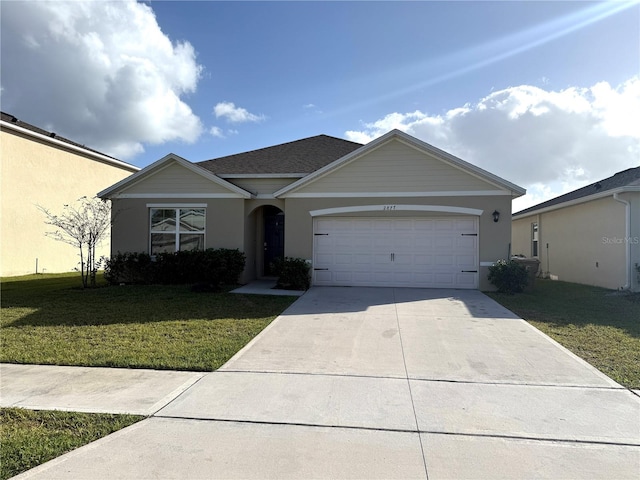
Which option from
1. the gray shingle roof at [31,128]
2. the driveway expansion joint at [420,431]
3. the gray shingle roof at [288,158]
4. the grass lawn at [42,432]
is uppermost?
the gray shingle roof at [31,128]

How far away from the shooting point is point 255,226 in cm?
1412

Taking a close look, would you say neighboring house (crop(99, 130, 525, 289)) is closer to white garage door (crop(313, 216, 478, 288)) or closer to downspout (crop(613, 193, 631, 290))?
white garage door (crop(313, 216, 478, 288))

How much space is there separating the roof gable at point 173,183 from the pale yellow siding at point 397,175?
327 centimetres

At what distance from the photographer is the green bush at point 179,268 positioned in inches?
472

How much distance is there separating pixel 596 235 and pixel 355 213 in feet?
28.9

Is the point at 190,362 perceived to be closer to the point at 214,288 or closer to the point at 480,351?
the point at 480,351

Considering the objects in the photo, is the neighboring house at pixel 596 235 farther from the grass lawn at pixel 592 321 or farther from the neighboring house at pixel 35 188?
the neighboring house at pixel 35 188

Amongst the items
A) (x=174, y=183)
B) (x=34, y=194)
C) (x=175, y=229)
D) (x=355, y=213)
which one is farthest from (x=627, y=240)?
(x=34, y=194)

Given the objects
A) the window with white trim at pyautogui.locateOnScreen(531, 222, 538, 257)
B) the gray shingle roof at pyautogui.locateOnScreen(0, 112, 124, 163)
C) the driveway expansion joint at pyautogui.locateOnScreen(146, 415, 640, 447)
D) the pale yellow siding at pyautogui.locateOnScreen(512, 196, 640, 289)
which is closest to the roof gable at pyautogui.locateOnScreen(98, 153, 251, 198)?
the gray shingle roof at pyautogui.locateOnScreen(0, 112, 124, 163)

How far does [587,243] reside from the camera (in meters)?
13.8

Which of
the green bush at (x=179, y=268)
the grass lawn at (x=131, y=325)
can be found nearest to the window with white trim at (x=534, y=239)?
the grass lawn at (x=131, y=325)

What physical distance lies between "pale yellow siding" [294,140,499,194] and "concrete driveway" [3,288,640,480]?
6.36 m

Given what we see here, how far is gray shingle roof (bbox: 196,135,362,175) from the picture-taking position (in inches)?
553

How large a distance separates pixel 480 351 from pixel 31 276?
719 inches
